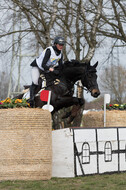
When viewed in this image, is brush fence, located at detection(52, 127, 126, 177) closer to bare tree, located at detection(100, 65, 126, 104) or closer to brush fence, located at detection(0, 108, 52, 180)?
brush fence, located at detection(0, 108, 52, 180)

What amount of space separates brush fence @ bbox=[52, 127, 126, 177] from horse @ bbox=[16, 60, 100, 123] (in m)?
1.55

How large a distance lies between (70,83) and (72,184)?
3287 millimetres

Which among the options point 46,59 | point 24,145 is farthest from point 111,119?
point 24,145

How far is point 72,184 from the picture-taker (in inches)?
192

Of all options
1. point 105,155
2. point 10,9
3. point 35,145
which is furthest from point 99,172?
point 10,9

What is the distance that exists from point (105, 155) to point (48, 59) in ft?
8.78

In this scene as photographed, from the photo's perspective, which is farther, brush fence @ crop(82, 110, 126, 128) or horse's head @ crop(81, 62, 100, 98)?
brush fence @ crop(82, 110, 126, 128)

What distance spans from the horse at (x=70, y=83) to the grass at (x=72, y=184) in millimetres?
2462

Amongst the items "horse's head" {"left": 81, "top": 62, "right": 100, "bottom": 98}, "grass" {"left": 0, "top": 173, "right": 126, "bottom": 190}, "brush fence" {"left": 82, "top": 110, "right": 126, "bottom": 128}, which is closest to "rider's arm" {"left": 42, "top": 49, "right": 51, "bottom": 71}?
"horse's head" {"left": 81, "top": 62, "right": 100, "bottom": 98}

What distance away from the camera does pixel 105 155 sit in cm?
589

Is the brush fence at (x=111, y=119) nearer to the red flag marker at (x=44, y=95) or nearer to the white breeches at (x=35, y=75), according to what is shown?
the white breeches at (x=35, y=75)

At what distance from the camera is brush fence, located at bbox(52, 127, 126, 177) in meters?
5.47

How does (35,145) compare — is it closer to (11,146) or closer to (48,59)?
(11,146)

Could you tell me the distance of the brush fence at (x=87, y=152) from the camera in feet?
17.9
